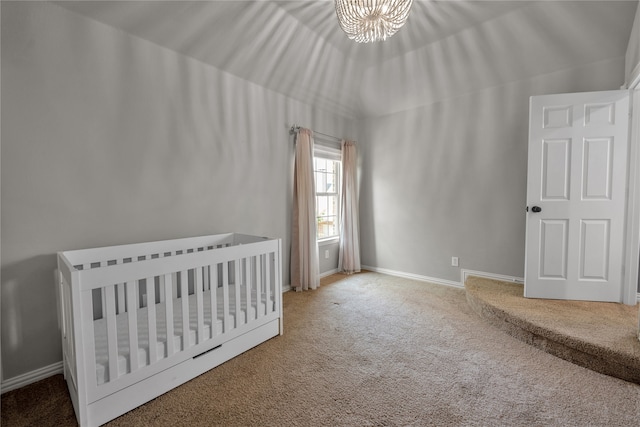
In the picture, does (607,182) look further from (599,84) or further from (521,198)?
(599,84)

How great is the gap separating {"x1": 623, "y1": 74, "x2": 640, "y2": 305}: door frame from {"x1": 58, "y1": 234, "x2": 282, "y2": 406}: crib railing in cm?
281

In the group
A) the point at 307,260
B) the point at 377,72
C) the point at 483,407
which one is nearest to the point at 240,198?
the point at 307,260

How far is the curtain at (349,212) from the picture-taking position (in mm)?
3928

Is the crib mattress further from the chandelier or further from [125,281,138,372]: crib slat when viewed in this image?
the chandelier

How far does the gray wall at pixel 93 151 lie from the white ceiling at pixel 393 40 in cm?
20

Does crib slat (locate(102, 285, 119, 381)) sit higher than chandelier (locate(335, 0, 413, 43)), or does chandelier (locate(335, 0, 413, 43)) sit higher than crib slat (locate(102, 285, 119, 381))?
chandelier (locate(335, 0, 413, 43))

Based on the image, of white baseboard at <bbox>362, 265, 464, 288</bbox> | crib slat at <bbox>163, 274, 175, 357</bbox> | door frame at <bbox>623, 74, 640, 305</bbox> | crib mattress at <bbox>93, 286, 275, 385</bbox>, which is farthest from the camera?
white baseboard at <bbox>362, 265, 464, 288</bbox>

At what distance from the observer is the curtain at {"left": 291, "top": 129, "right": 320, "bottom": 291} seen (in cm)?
330

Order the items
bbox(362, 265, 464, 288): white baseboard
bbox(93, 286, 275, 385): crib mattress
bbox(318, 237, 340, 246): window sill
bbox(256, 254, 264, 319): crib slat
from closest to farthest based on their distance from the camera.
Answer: bbox(93, 286, 275, 385): crib mattress → bbox(256, 254, 264, 319): crib slat → bbox(362, 265, 464, 288): white baseboard → bbox(318, 237, 340, 246): window sill

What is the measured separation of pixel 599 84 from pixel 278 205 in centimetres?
324

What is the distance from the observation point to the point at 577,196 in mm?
2389

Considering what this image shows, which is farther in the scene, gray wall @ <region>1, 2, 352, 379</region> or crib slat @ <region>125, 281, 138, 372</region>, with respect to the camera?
gray wall @ <region>1, 2, 352, 379</region>

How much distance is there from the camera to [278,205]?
10.6 ft

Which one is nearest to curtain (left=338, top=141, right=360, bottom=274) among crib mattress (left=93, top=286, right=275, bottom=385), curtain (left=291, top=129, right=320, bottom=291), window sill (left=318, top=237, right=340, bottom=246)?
window sill (left=318, top=237, right=340, bottom=246)
